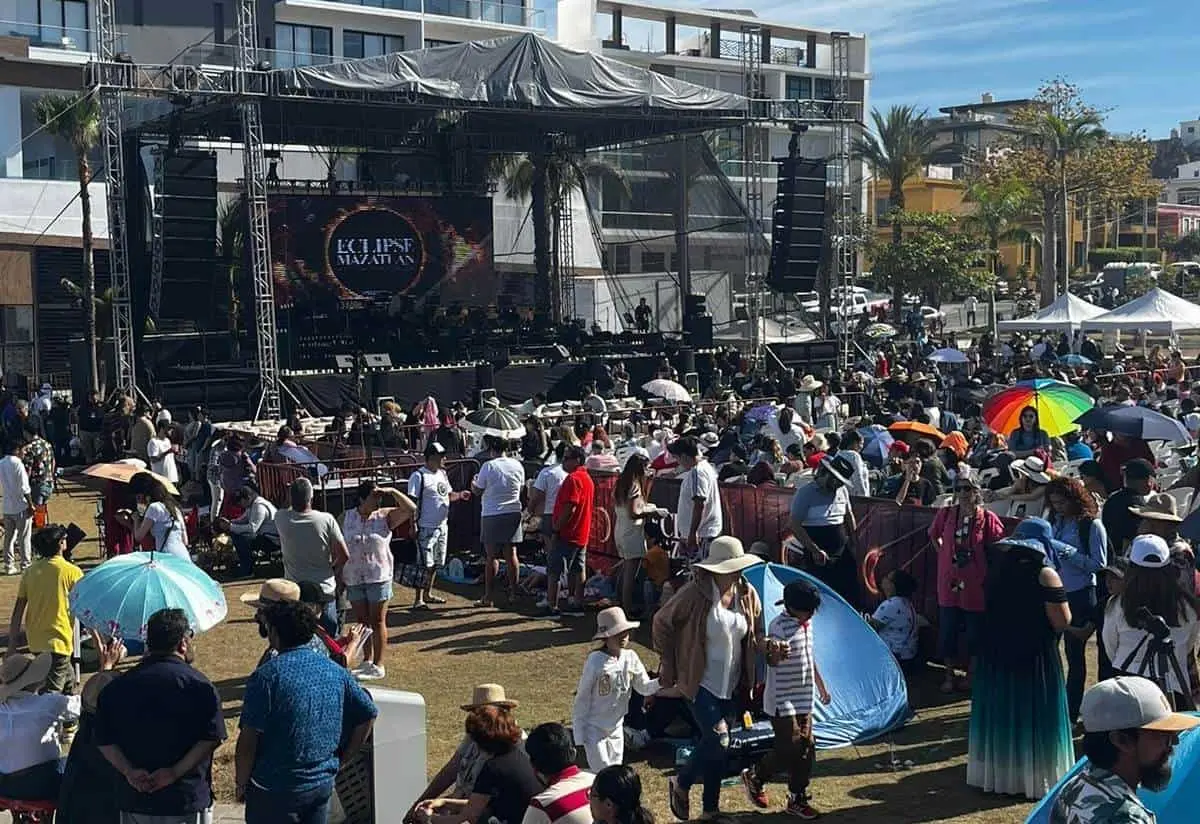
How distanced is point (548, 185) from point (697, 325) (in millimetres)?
5297

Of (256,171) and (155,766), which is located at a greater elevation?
(256,171)

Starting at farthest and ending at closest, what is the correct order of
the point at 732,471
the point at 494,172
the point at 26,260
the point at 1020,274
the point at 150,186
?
the point at 1020,274
the point at 26,260
the point at 494,172
the point at 150,186
the point at 732,471

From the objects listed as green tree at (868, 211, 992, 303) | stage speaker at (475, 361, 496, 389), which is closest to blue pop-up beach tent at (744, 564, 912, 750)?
stage speaker at (475, 361, 496, 389)

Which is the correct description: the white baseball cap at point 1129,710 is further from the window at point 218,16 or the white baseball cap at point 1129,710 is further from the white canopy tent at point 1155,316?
the window at point 218,16

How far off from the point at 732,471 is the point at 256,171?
15.2 metres

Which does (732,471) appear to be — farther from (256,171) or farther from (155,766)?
(256,171)

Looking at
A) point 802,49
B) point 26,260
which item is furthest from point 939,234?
point 26,260

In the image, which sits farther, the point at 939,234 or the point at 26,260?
the point at 939,234

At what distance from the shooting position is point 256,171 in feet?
82.7

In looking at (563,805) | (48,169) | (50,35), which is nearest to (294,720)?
(563,805)

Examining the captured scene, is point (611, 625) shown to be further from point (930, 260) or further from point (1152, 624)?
point (930, 260)

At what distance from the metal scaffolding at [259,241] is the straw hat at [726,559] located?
19.6 m

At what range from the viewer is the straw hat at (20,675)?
20.3 feet

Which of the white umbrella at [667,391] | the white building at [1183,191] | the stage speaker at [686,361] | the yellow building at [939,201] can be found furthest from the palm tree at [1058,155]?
the white building at [1183,191]
